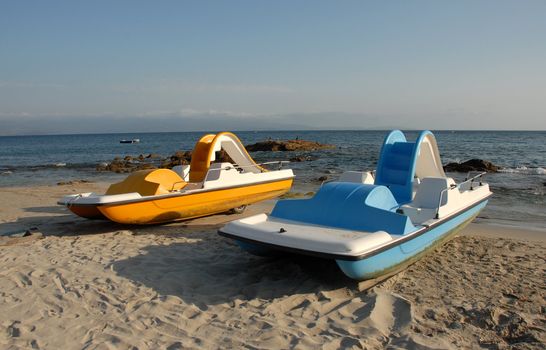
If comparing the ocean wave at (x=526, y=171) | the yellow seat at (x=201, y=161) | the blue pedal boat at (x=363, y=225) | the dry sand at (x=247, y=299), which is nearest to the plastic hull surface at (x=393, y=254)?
the blue pedal boat at (x=363, y=225)

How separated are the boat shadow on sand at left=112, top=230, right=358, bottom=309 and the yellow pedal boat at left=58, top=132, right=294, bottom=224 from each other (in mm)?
1581

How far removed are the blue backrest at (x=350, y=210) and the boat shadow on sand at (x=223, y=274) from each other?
23.7 inches

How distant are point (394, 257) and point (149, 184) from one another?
5121mm

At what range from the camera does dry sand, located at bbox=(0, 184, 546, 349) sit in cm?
408

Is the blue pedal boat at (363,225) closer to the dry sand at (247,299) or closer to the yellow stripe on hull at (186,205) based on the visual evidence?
the dry sand at (247,299)

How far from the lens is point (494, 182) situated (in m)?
17.6

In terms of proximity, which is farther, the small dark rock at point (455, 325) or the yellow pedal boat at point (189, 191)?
the yellow pedal boat at point (189, 191)

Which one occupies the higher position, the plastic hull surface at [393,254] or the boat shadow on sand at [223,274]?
the plastic hull surface at [393,254]

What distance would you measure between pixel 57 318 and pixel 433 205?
17.0 feet

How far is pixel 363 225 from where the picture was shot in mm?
5703

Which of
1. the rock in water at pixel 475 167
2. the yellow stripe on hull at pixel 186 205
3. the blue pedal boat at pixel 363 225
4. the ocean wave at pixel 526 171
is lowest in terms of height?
the ocean wave at pixel 526 171

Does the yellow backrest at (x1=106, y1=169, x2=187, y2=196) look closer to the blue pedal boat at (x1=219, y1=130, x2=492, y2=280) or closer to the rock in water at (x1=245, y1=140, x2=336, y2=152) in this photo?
the blue pedal boat at (x1=219, y1=130, x2=492, y2=280)

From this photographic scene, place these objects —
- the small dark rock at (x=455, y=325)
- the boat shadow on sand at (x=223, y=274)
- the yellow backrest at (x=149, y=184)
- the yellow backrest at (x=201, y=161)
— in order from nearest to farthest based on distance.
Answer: the small dark rock at (x=455, y=325) < the boat shadow on sand at (x=223, y=274) < the yellow backrest at (x=149, y=184) < the yellow backrest at (x=201, y=161)

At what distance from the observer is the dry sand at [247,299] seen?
161 inches
